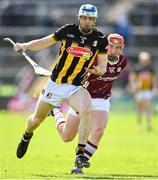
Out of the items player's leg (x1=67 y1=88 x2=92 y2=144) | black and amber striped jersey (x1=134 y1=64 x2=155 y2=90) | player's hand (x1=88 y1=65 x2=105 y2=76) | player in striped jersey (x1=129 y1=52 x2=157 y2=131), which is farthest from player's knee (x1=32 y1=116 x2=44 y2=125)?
black and amber striped jersey (x1=134 y1=64 x2=155 y2=90)

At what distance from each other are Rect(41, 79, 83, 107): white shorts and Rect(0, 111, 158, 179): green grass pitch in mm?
1065

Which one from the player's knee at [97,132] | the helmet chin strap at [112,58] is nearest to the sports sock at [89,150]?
the player's knee at [97,132]

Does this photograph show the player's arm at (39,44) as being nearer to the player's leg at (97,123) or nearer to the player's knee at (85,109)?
the player's knee at (85,109)

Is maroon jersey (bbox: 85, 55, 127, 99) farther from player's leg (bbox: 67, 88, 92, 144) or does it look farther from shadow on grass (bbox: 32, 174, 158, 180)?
shadow on grass (bbox: 32, 174, 158, 180)

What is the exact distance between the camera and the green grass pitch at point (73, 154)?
11898mm

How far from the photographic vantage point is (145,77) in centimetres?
2497

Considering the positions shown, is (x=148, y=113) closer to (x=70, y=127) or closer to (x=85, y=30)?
(x=70, y=127)

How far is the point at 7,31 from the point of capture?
106 ft

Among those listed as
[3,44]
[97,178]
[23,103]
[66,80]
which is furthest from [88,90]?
[3,44]

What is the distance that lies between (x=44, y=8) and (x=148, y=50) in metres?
4.90

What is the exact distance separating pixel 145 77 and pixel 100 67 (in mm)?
13129

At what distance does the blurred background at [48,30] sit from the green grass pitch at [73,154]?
462 cm

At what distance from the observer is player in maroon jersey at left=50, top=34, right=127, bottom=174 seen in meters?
12.5

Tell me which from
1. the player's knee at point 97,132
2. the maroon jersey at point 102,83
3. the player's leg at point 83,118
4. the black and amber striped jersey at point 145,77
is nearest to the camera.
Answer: the player's leg at point 83,118
